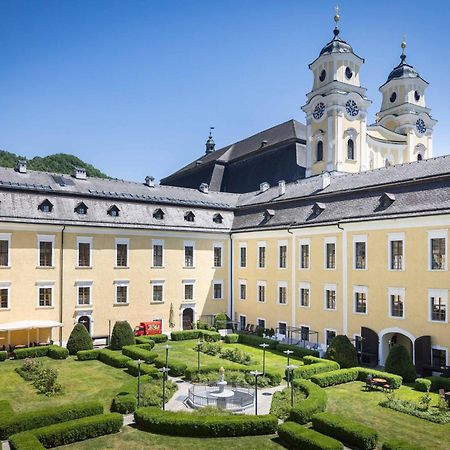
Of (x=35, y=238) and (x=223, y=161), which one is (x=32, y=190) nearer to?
(x=35, y=238)

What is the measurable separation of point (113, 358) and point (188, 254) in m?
13.9

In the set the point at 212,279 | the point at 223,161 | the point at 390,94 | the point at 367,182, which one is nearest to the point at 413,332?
the point at 367,182

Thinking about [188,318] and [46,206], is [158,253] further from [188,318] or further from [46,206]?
[46,206]

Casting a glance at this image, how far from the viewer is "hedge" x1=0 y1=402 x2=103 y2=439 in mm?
17297

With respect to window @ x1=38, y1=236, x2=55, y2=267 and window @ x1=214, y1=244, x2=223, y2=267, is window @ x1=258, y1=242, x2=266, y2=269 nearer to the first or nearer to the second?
window @ x1=214, y1=244, x2=223, y2=267

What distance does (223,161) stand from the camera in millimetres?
61719

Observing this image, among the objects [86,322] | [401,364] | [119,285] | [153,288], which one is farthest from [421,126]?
[86,322]

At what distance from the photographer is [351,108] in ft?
176

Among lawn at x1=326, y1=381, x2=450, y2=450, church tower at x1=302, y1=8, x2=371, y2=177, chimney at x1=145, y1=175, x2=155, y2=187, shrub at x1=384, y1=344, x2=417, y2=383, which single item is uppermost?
church tower at x1=302, y1=8, x2=371, y2=177

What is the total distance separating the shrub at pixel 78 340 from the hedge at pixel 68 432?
14.7 metres

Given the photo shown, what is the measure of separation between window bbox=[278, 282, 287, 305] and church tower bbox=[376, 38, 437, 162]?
106 ft

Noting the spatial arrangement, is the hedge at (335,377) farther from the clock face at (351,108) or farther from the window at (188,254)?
the clock face at (351,108)

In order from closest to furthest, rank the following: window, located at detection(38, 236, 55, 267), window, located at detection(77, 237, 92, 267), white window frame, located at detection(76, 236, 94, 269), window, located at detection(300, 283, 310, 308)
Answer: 1. window, located at detection(38, 236, 55, 267)
2. window, located at detection(300, 283, 310, 308)
3. white window frame, located at detection(76, 236, 94, 269)
4. window, located at detection(77, 237, 92, 267)

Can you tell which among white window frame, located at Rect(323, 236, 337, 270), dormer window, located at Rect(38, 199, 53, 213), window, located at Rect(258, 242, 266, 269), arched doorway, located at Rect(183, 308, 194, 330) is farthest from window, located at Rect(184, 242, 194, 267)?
white window frame, located at Rect(323, 236, 337, 270)
